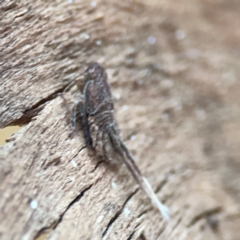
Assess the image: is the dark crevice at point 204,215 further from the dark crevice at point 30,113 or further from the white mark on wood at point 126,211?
the dark crevice at point 30,113

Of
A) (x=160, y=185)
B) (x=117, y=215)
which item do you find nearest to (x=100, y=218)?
(x=117, y=215)

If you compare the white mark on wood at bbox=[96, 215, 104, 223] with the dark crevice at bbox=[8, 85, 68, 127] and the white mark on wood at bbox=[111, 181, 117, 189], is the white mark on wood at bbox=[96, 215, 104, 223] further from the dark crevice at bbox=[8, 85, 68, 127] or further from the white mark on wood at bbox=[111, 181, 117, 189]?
the dark crevice at bbox=[8, 85, 68, 127]

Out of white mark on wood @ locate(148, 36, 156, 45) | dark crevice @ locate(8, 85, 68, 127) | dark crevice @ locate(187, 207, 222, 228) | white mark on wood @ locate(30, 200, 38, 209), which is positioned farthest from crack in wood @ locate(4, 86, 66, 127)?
dark crevice @ locate(187, 207, 222, 228)

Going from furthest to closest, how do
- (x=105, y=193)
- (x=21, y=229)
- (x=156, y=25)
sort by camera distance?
(x=156, y=25) → (x=105, y=193) → (x=21, y=229)

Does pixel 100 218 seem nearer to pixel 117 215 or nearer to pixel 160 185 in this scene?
pixel 117 215

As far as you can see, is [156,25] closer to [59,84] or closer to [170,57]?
[170,57]

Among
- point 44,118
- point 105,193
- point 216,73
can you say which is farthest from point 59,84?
point 216,73

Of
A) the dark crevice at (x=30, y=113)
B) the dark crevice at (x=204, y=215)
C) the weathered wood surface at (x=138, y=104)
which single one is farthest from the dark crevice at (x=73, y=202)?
the dark crevice at (x=204, y=215)

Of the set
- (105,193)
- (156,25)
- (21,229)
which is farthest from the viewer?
(156,25)
